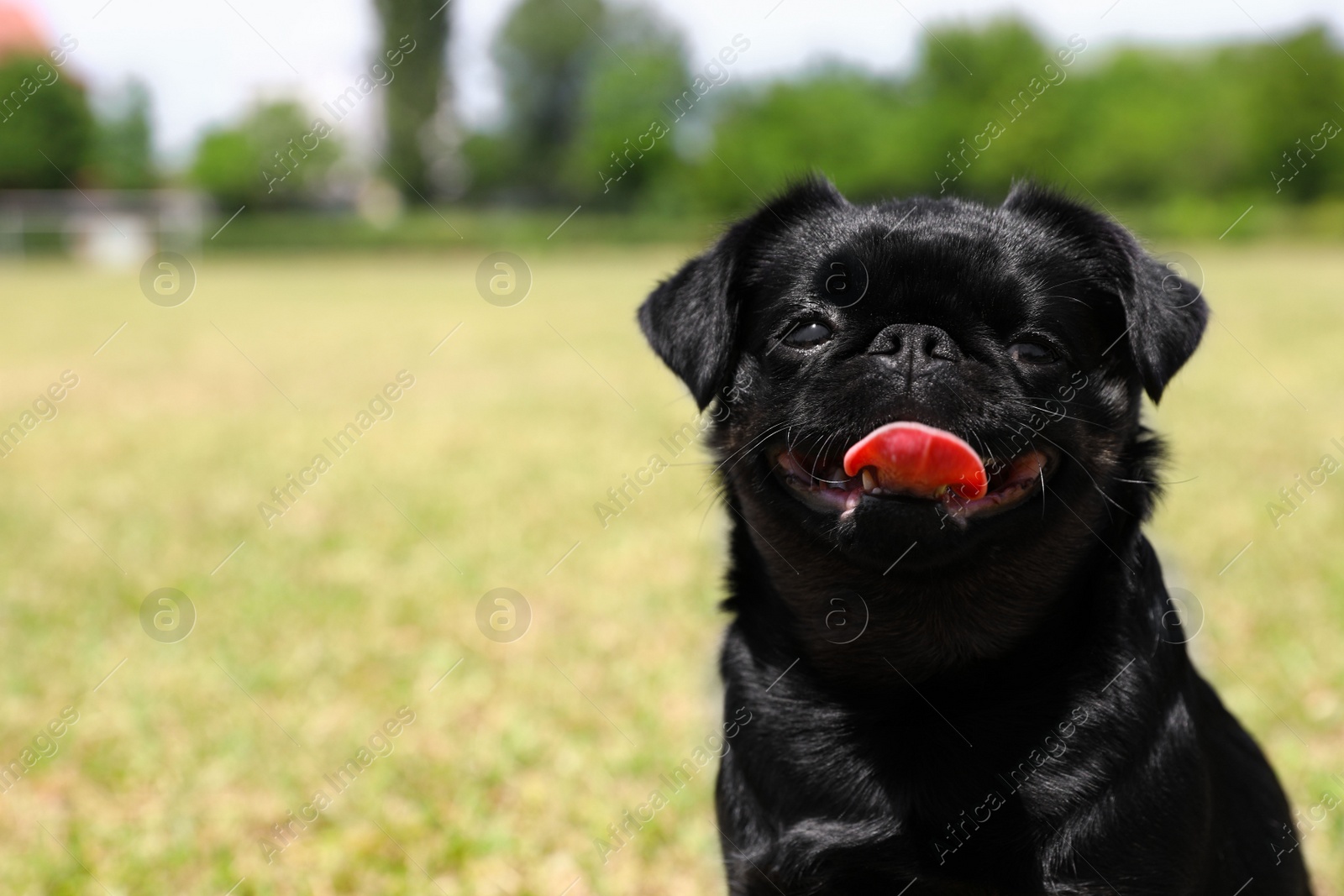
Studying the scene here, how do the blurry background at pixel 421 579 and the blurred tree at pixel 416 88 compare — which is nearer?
the blurry background at pixel 421 579

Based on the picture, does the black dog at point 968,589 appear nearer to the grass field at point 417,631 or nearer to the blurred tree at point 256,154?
the grass field at point 417,631

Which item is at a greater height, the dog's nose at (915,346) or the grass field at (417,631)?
the dog's nose at (915,346)

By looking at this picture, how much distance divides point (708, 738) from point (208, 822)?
1687 mm

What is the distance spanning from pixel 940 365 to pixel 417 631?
12.5 feet

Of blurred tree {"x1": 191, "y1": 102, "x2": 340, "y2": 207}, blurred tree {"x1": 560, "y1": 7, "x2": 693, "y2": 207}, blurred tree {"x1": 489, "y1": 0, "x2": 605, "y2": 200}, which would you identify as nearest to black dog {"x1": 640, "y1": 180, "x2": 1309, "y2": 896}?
blurred tree {"x1": 560, "y1": 7, "x2": 693, "y2": 207}

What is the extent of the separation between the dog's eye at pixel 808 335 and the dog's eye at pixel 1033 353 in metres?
0.41

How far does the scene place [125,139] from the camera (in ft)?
196

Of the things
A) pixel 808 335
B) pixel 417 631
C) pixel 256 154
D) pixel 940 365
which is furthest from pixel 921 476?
pixel 256 154

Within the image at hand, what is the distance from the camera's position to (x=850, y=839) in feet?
7.73

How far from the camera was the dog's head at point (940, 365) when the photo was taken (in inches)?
91.7

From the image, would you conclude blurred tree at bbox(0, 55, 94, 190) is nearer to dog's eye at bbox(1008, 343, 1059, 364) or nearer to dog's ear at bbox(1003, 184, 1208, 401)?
dog's ear at bbox(1003, 184, 1208, 401)

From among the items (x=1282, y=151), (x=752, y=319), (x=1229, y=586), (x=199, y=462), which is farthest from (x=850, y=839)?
(x=1282, y=151)

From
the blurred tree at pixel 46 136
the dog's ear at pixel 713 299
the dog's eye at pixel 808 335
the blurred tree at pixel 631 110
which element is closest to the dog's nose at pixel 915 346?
the dog's eye at pixel 808 335

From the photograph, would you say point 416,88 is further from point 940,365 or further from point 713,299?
point 940,365
